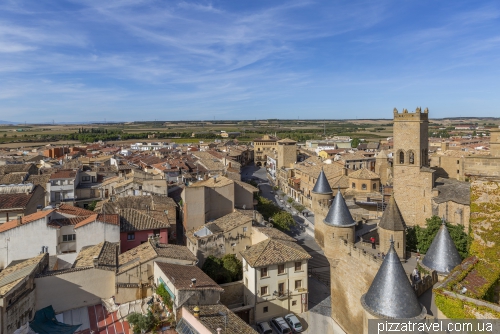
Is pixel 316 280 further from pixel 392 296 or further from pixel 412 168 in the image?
pixel 392 296

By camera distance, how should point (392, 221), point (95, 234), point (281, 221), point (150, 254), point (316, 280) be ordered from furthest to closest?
point (281, 221), point (316, 280), point (95, 234), point (392, 221), point (150, 254)

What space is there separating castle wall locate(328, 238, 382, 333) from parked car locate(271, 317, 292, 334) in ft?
9.26

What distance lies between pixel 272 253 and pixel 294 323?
12.8 ft

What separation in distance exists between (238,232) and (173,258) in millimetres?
6154

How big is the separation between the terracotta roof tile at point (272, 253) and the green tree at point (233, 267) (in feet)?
4.11

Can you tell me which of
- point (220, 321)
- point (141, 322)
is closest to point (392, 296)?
point (220, 321)

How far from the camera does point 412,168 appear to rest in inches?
1273

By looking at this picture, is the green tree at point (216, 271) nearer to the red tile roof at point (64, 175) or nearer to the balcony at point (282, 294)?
the balcony at point (282, 294)

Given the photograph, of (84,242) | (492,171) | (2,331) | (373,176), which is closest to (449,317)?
(492,171)

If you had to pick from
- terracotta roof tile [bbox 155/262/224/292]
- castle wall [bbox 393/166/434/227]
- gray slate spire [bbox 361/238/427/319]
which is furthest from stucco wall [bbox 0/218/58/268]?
castle wall [bbox 393/166/434/227]

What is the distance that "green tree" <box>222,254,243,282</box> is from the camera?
76.7 ft

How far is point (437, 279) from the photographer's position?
1498 cm

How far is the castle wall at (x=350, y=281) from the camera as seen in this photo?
1781 cm

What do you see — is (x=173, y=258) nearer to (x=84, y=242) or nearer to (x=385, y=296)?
(x=84, y=242)
